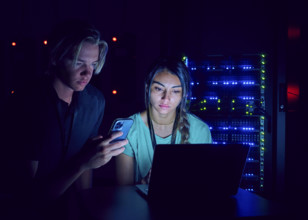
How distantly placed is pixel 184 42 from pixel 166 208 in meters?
3.15

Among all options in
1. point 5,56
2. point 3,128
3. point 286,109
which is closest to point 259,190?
point 286,109

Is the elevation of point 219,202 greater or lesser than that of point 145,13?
lesser

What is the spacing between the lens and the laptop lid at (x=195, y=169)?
132cm

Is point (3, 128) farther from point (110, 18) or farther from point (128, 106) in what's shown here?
point (110, 18)

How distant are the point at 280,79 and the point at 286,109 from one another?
40cm

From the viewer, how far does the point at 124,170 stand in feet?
7.34

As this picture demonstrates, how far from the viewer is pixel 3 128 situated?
150cm

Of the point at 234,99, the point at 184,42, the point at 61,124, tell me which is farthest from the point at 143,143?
the point at 184,42

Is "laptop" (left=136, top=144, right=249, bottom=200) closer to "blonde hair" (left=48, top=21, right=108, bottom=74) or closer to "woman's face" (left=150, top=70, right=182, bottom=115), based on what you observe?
"blonde hair" (left=48, top=21, right=108, bottom=74)

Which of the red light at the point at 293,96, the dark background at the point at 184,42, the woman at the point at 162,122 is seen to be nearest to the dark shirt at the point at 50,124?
the woman at the point at 162,122

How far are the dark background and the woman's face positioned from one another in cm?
125

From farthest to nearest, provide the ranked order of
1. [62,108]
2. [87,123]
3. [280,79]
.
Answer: [280,79] < [87,123] < [62,108]

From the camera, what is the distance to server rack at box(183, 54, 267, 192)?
384 cm

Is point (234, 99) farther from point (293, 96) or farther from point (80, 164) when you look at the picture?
point (80, 164)
